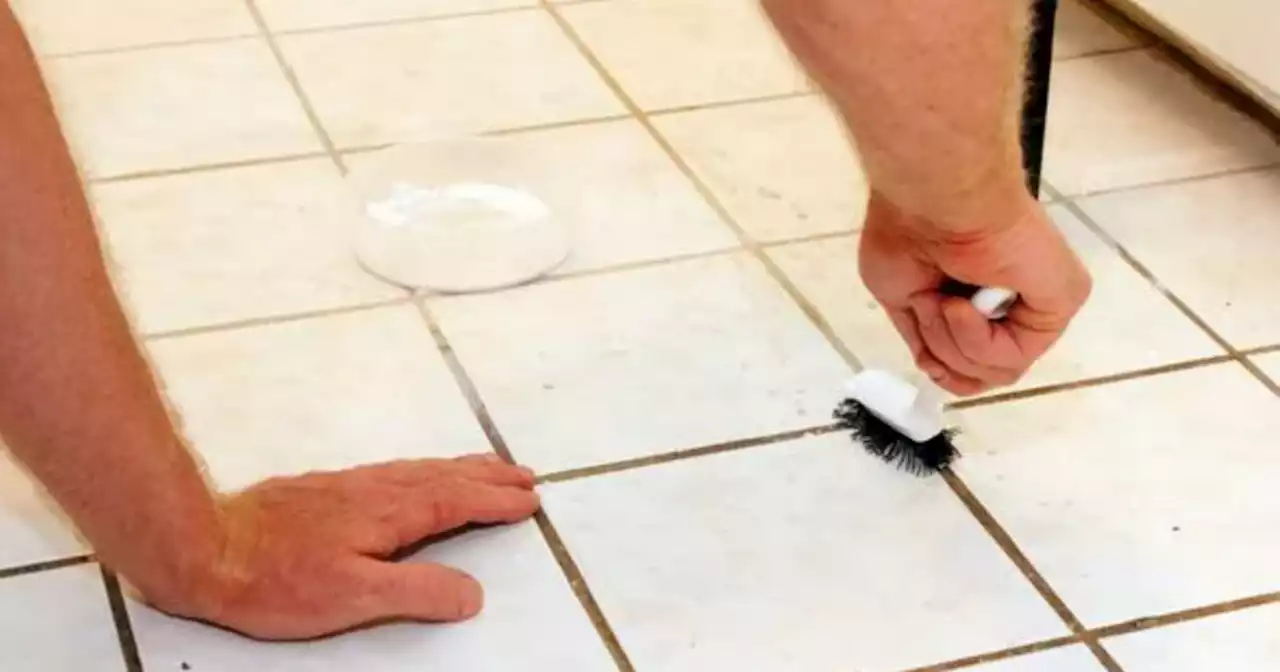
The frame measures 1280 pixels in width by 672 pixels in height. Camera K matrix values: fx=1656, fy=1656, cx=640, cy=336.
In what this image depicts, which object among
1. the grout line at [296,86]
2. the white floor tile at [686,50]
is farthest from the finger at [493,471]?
the white floor tile at [686,50]

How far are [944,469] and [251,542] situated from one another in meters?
0.39

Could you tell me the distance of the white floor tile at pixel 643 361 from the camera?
3.23ft

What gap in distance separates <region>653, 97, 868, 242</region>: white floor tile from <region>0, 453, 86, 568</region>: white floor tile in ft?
1.70

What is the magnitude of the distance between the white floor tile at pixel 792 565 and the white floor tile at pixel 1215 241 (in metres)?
0.31

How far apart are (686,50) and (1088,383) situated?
22.3 inches

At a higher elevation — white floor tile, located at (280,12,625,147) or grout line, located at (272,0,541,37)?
white floor tile, located at (280,12,625,147)

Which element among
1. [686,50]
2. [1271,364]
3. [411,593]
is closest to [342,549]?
[411,593]

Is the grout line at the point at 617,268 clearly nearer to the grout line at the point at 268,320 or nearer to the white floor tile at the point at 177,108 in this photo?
the grout line at the point at 268,320

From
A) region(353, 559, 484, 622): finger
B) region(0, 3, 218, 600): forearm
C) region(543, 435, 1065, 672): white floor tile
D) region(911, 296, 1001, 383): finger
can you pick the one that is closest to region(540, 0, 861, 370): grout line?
region(543, 435, 1065, 672): white floor tile

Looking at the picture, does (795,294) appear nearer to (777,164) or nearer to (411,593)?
(777,164)

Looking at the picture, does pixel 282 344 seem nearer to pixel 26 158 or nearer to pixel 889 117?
pixel 26 158

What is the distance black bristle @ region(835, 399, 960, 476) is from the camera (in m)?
0.95

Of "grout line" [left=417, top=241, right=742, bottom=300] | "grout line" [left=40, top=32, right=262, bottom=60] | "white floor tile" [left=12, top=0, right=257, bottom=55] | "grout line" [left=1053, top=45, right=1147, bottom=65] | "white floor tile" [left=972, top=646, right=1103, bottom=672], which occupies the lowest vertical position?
"white floor tile" [left=12, top=0, right=257, bottom=55]

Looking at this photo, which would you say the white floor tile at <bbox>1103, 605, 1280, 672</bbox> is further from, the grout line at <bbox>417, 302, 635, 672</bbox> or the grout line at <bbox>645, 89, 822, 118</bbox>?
the grout line at <bbox>645, 89, 822, 118</bbox>
